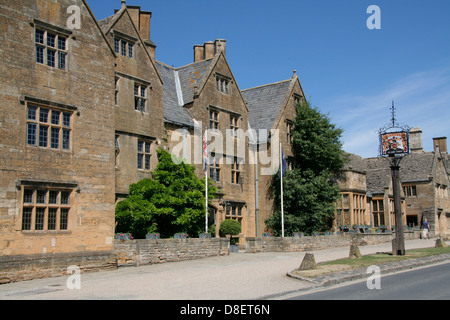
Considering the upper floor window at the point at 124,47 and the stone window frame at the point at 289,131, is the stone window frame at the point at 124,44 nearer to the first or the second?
the upper floor window at the point at 124,47

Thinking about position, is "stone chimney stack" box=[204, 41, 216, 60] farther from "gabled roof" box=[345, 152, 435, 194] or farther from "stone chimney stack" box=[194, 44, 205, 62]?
"gabled roof" box=[345, 152, 435, 194]

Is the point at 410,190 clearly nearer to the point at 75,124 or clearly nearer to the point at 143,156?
the point at 143,156

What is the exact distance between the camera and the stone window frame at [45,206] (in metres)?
18.1

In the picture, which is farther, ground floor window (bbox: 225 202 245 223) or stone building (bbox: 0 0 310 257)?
ground floor window (bbox: 225 202 245 223)

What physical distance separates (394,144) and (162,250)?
12.8m

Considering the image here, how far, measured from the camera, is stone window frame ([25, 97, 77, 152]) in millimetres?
18688

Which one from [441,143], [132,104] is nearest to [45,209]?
[132,104]

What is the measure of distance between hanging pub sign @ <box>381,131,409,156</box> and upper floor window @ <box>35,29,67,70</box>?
16099 millimetres

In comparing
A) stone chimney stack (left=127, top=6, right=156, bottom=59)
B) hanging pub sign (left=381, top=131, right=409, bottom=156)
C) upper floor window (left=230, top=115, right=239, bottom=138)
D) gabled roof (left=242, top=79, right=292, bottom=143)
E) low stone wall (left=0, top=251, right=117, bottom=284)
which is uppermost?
stone chimney stack (left=127, top=6, right=156, bottom=59)

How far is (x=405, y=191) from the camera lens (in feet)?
174

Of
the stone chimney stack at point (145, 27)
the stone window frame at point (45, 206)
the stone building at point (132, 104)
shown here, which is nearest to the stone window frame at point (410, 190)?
the stone chimney stack at point (145, 27)

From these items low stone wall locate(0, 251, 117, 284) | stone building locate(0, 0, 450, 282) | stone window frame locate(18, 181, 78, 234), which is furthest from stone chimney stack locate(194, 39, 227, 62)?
low stone wall locate(0, 251, 117, 284)
